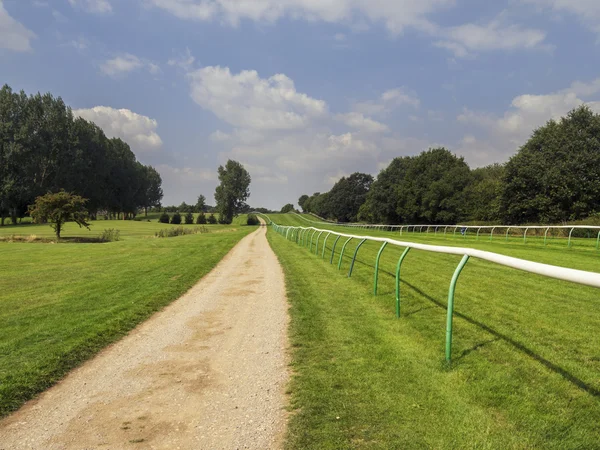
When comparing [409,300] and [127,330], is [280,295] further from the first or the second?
[127,330]

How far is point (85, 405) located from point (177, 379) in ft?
3.04

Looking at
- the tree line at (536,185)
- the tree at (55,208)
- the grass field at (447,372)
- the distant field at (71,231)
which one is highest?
the tree line at (536,185)

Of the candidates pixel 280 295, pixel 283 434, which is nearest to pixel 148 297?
pixel 280 295

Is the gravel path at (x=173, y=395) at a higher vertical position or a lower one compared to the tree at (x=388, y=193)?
lower

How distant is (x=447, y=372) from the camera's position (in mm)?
4156

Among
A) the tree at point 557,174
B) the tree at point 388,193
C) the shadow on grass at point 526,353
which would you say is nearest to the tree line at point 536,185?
the tree at point 557,174

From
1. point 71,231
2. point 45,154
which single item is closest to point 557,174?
→ point 71,231

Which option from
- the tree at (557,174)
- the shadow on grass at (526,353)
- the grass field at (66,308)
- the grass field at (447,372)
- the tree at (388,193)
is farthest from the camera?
the tree at (388,193)

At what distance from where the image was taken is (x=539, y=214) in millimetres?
41688

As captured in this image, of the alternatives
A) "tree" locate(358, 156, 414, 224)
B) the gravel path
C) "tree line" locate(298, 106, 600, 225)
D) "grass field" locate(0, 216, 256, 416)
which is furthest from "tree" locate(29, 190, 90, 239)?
"tree" locate(358, 156, 414, 224)

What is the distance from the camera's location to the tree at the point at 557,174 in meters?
38.9

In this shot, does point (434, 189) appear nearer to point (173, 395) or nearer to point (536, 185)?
point (536, 185)

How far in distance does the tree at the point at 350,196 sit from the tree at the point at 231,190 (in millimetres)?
29035

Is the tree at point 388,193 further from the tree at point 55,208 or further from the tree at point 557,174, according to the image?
the tree at point 55,208
